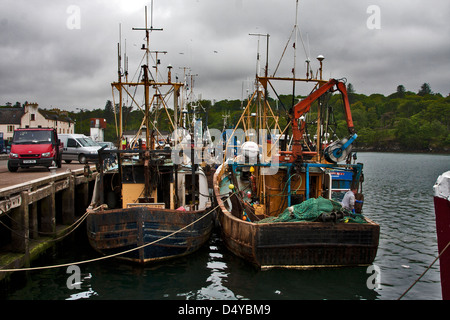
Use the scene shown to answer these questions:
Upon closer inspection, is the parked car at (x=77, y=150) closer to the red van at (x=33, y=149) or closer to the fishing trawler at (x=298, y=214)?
the red van at (x=33, y=149)

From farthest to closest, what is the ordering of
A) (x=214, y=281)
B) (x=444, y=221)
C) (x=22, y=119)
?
1. (x=22, y=119)
2. (x=214, y=281)
3. (x=444, y=221)

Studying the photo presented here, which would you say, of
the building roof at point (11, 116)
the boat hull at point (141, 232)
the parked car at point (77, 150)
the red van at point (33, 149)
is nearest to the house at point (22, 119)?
the building roof at point (11, 116)

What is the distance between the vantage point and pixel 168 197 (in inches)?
539

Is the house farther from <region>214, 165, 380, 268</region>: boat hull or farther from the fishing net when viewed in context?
the fishing net

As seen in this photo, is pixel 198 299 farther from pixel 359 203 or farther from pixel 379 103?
pixel 379 103

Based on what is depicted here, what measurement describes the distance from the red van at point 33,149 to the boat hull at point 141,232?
324 inches

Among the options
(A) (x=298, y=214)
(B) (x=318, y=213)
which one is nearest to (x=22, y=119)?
(A) (x=298, y=214)

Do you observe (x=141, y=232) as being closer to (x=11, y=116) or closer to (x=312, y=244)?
(x=312, y=244)

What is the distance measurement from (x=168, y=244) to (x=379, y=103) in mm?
168441

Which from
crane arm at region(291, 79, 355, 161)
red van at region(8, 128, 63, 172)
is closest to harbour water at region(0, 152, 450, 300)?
crane arm at region(291, 79, 355, 161)

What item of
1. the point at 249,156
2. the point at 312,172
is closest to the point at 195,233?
the point at 249,156

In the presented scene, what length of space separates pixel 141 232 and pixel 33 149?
10.5m

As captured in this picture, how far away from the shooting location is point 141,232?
1063 cm

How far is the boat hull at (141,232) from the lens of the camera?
35.1ft
